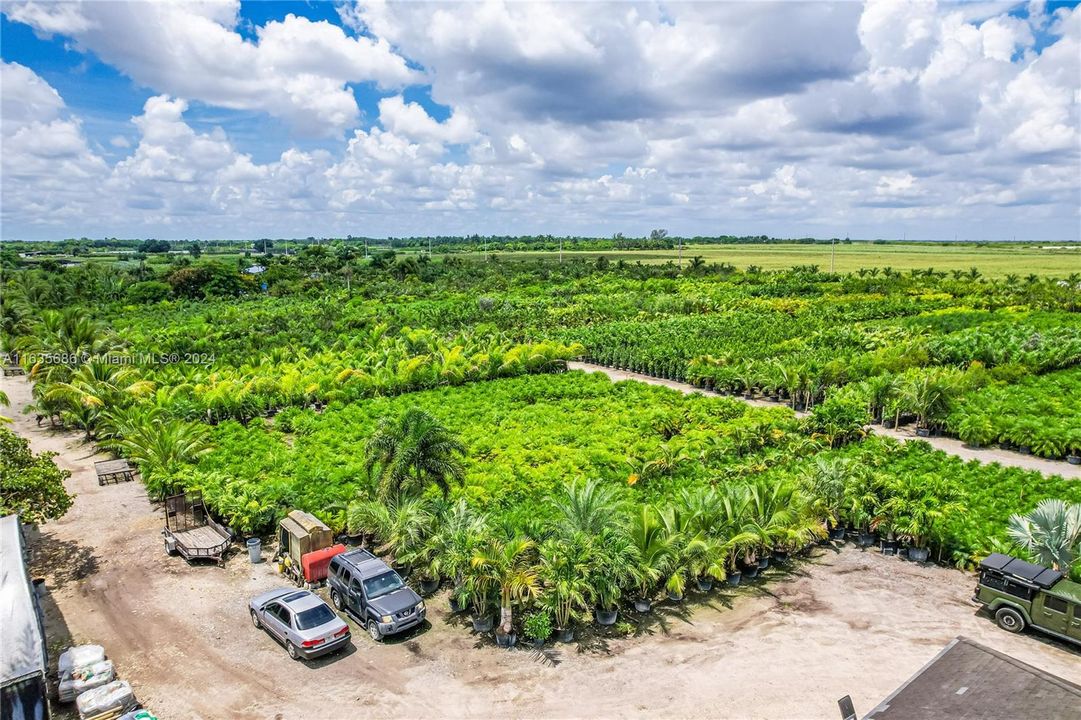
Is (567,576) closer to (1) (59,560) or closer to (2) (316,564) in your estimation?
(2) (316,564)

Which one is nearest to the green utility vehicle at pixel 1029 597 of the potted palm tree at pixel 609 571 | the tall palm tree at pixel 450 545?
the potted palm tree at pixel 609 571

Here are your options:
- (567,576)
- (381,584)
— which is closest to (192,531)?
(381,584)

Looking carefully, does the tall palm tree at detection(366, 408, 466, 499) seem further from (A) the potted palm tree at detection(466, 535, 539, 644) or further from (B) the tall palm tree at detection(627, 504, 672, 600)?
(B) the tall palm tree at detection(627, 504, 672, 600)

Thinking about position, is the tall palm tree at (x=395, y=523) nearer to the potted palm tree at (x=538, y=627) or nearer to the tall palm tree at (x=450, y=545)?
the tall palm tree at (x=450, y=545)

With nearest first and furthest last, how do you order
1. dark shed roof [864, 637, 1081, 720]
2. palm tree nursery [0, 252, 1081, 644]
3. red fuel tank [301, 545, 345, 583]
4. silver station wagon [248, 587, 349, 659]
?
dark shed roof [864, 637, 1081, 720] < silver station wagon [248, 587, 349, 659] < palm tree nursery [0, 252, 1081, 644] < red fuel tank [301, 545, 345, 583]

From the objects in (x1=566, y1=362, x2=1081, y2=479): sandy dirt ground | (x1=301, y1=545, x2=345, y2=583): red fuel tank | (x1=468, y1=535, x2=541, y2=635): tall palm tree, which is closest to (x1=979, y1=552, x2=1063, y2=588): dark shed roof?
(x1=468, y1=535, x2=541, y2=635): tall palm tree

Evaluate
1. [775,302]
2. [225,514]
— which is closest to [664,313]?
[775,302]
